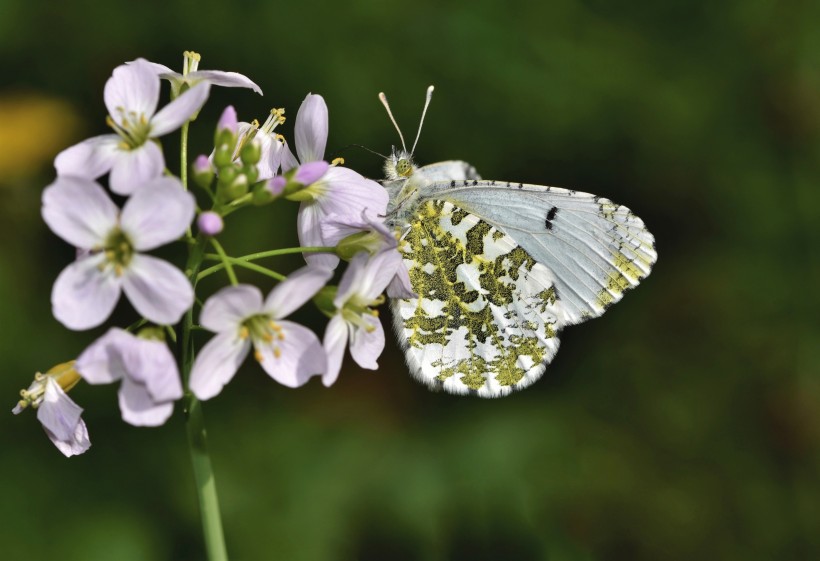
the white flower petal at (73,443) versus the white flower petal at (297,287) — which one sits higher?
the white flower petal at (297,287)

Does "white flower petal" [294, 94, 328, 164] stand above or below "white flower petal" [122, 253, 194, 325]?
above

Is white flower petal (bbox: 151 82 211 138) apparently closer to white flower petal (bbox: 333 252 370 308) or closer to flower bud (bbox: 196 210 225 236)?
flower bud (bbox: 196 210 225 236)

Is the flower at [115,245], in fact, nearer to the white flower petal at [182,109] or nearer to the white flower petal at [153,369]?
the white flower petal at [153,369]

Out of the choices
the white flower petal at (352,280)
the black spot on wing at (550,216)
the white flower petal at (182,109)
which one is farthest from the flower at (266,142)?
the black spot on wing at (550,216)

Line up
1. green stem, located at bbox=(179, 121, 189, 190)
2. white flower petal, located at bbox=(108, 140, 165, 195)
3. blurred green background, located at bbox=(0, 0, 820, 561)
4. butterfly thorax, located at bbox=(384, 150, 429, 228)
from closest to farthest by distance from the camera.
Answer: white flower petal, located at bbox=(108, 140, 165, 195) → green stem, located at bbox=(179, 121, 189, 190) → butterfly thorax, located at bbox=(384, 150, 429, 228) → blurred green background, located at bbox=(0, 0, 820, 561)

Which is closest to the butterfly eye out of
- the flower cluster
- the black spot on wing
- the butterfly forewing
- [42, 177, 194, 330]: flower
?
the butterfly forewing

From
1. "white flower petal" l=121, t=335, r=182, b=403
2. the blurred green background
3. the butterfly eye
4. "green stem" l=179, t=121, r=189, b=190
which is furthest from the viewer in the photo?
the blurred green background

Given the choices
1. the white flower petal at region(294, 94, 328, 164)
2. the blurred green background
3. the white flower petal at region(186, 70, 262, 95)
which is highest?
the white flower petal at region(186, 70, 262, 95)

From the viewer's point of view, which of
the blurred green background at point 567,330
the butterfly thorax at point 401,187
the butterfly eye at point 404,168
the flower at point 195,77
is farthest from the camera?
the blurred green background at point 567,330
